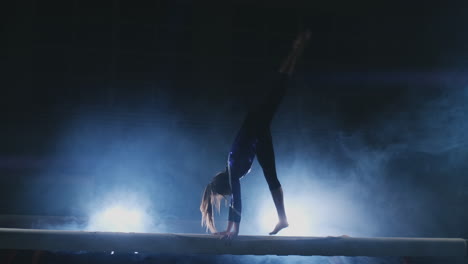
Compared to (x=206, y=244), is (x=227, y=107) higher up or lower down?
higher up

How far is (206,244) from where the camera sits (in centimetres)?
271

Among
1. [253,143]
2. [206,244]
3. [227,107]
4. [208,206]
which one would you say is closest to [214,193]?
[208,206]

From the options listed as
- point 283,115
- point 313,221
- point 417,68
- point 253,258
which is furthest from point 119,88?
point 417,68

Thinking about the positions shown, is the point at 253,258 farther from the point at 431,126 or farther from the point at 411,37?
the point at 411,37

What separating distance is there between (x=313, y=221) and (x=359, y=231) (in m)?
0.91

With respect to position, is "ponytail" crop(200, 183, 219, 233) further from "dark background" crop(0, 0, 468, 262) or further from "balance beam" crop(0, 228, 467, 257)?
"dark background" crop(0, 0, 468, 262)

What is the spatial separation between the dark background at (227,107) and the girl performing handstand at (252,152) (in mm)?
2512

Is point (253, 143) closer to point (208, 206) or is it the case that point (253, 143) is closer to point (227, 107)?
point (208, 206)

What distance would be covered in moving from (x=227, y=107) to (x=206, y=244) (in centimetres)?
332

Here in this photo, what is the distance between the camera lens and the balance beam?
2.65 meters

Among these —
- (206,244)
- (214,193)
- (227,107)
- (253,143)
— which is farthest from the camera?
(227,107)

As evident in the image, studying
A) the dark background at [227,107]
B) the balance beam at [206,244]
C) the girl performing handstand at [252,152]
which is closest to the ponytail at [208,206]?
the girl performing handstand at [252,152]

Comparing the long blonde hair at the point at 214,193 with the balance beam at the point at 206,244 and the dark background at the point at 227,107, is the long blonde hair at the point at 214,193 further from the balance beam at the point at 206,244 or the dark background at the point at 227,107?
the dark background at the point at 227,107

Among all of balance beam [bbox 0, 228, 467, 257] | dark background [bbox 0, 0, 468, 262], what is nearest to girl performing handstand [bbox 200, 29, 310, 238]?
balance beam [bbox 0, 228, 467, 257]
